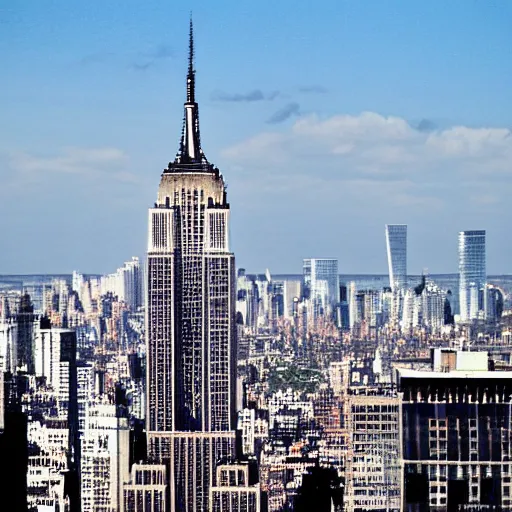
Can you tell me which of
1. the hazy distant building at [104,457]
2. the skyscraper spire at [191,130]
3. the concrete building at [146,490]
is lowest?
the concrete building at [146,490]

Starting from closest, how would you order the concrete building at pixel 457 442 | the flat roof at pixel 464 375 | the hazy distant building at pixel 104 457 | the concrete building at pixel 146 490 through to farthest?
the concrete building at pixel 457 442 → the flat roof at pixel 464 375 → the hazy distant building at pixel 104 457 → the concrete building at pixel 146 490

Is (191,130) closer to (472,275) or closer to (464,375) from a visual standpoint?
(472,275)

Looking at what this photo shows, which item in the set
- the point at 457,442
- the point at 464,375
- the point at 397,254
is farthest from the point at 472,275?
the point at 457,442

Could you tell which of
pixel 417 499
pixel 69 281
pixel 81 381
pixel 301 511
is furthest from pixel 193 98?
pixel 417 499

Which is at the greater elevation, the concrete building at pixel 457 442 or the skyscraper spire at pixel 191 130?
the skyscraper spire at pixel 191 130

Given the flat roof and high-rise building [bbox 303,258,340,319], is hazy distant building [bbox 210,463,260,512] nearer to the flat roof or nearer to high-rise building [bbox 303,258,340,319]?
high-rise building [bbox 303,258,340,319]

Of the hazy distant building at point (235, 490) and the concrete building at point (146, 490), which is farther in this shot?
the concrete building at point (146, 490)

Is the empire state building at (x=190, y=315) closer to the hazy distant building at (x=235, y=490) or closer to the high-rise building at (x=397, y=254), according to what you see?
the hazy distant building at (x=235, y=490)

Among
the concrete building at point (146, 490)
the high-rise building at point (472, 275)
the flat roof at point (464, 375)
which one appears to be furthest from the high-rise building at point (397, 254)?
the concrete building at point (146, 490)
